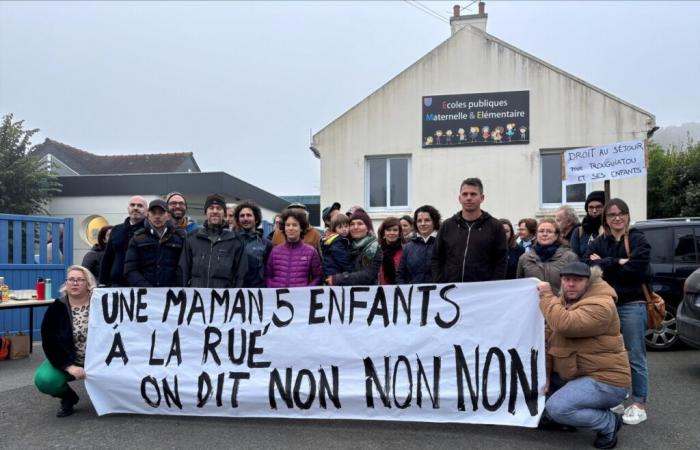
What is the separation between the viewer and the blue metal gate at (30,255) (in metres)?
8.75

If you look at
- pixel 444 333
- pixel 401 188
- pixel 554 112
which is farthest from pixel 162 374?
pixel 554 112

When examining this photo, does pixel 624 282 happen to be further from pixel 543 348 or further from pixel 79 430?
pixel 79 430

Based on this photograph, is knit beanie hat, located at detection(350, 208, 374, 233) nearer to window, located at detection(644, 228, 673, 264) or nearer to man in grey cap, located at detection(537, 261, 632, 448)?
man in grey cap, located at detection(537, 261, 632, 448)

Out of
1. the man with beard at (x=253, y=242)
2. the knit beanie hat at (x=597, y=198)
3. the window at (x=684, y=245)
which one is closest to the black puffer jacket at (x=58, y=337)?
the man with beard at (x=253, y=242)

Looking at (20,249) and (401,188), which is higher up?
(401,188)

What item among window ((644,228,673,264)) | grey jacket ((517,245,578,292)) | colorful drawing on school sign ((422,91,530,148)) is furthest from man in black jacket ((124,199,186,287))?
colorful drawing on school sign ((422,91,530,148))

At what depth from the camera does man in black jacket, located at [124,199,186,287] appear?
5.23m

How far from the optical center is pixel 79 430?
14.4 feet

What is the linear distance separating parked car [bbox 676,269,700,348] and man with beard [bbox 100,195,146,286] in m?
5.99

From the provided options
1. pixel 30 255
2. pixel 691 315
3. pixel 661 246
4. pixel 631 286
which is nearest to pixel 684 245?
pixel 661 246

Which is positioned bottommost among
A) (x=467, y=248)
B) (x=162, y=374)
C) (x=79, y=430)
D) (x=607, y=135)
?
(x=79, y=430)

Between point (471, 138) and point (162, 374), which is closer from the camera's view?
point (162, 374)

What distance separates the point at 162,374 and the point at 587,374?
3447 mm

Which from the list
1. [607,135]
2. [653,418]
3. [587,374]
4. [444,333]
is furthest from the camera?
[607,135]
